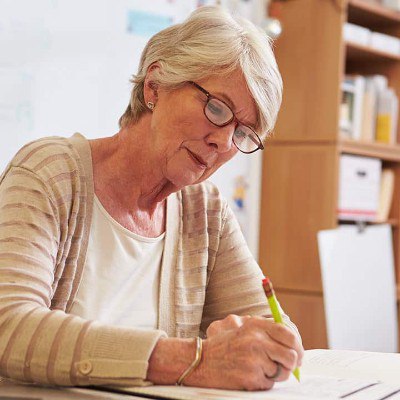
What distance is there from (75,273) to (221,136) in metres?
0.35

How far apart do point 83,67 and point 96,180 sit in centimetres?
114

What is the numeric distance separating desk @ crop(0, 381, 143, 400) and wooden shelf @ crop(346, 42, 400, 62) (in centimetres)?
247

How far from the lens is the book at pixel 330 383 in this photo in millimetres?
937

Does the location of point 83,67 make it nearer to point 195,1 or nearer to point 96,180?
point 195,1

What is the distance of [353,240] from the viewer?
3119mm

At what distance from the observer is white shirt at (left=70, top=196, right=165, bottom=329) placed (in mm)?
1352

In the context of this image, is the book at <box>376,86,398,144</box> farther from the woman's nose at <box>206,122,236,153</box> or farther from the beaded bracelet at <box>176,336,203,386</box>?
the beaded bracelet at <box>176,336,203,386</box>

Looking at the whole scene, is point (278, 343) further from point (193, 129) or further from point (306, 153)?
point (306, 153)

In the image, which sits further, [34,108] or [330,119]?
[330,119]

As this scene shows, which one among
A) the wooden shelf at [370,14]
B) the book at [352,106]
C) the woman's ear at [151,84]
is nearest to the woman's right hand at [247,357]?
the woman's ear at [151,84]

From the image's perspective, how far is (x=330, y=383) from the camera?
1038 millimetres

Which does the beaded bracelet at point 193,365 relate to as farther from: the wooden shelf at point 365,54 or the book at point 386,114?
the book at point 386,114

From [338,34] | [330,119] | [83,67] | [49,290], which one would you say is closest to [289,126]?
[330,119]

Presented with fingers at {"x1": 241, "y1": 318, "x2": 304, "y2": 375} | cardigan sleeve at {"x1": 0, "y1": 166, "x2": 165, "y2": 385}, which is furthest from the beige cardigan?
fingers at {"x1": 241, "y1": 318, "x2": 304, "y2": 375}
